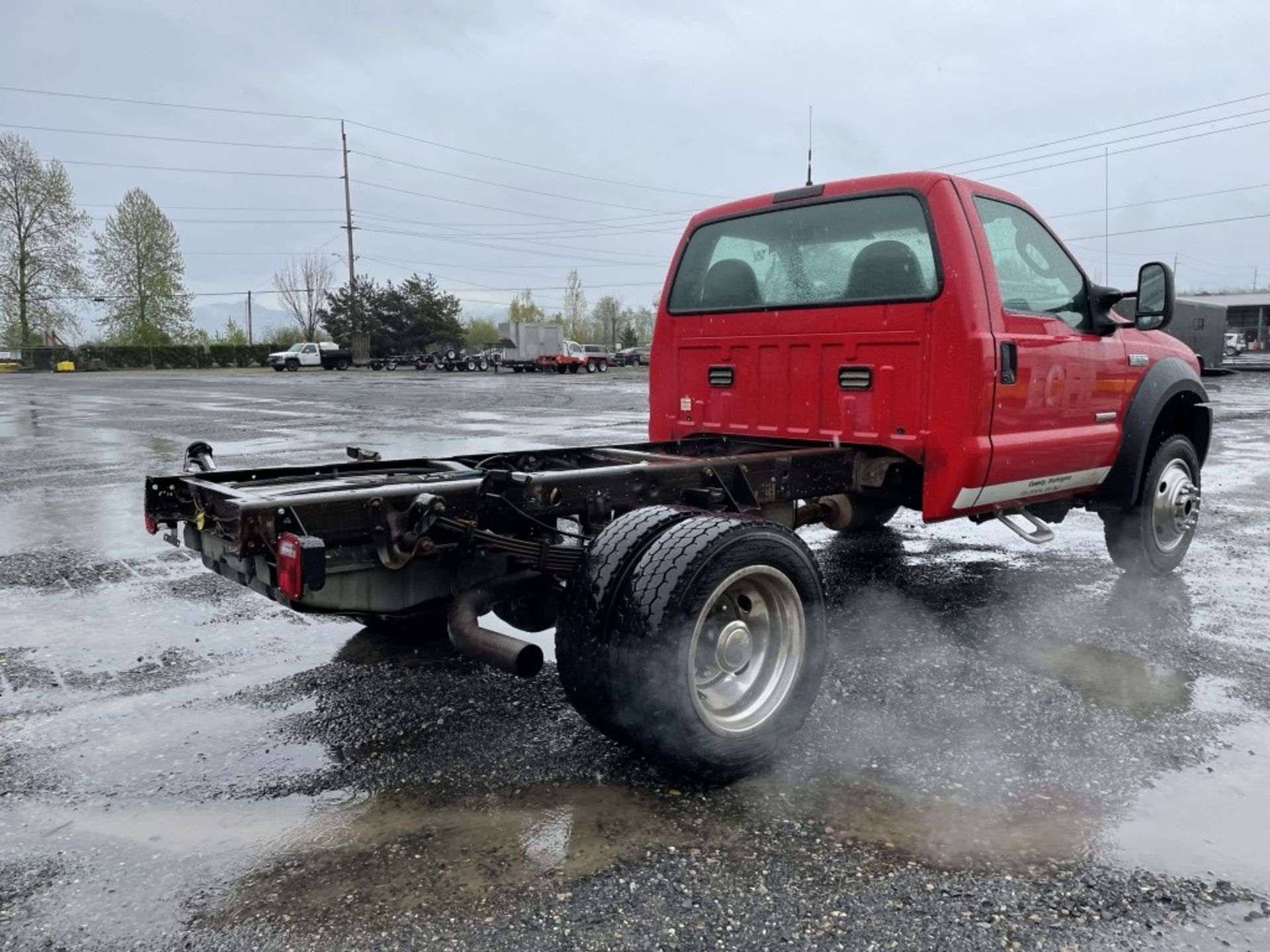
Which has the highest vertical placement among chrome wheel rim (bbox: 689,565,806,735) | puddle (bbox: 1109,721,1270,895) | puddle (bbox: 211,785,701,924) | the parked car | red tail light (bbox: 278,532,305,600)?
the parked car

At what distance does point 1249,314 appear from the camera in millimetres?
86625

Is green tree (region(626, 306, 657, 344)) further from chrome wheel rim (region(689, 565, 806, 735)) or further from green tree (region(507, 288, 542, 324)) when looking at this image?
chrome wheel rim (region(689, 565, 806, 735))

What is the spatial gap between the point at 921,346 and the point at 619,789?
8.30 ft

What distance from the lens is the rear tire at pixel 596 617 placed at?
3.11 meters

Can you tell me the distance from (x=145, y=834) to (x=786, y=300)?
149 inches

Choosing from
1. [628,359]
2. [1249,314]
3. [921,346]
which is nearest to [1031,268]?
[921,346]

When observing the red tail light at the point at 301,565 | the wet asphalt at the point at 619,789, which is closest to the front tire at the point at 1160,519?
the wet asphalt at the point at 619,789

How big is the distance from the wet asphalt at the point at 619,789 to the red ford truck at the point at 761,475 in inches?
14.3

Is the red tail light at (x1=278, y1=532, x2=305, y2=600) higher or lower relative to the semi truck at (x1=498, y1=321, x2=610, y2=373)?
lower

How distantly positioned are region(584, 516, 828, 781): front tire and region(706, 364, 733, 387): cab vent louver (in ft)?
6.59

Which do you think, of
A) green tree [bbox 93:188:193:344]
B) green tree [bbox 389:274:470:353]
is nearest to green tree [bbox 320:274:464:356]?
green tree [bbox 389:274:470:353]

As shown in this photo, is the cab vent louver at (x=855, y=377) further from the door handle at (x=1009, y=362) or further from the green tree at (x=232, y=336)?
the green tree at (x=232, y=336)

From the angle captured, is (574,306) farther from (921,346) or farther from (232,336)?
(921,346)

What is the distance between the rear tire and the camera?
122 inches
